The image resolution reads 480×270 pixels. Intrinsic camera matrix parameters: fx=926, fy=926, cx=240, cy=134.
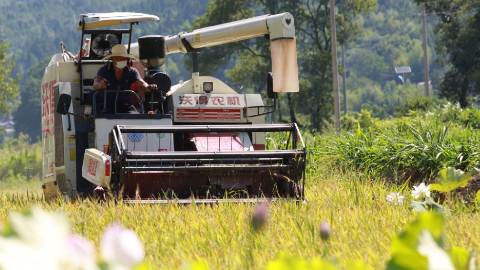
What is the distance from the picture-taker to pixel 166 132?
34.7ft

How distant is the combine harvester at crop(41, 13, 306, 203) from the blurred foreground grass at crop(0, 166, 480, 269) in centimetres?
144

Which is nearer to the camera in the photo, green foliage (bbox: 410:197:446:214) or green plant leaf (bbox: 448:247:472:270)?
green plant leaf (bbox: 448:247:472:270)

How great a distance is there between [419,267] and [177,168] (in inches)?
316

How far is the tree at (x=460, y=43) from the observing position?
43938 millimetres

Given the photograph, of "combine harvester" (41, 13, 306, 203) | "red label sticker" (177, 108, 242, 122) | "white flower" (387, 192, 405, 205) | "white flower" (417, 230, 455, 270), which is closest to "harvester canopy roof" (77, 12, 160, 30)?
"combine harvester" (41, 13, 306, 203)

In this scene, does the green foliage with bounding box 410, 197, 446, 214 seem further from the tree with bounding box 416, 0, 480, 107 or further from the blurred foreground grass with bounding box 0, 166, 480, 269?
the tree with bounding box 416, 0, 480, 107

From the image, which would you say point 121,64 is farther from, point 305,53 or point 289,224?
point 305,53

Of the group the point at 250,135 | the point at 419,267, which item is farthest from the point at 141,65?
the point at 419,267

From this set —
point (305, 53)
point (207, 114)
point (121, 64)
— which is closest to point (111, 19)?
point (121, 64)

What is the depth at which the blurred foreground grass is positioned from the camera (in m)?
5.04

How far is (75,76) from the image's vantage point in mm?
12438

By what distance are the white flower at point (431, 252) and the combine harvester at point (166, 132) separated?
24.5 ft

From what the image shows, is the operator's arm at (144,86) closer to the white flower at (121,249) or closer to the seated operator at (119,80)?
the seated operator at (119,80)

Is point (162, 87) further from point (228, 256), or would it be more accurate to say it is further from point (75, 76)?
point (228, 256)
